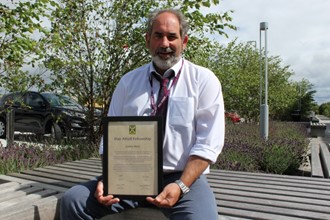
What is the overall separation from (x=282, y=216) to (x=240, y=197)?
538 mm

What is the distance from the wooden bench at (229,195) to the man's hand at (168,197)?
23 centimetres

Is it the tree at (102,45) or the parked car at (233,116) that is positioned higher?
the tree at (102,45)

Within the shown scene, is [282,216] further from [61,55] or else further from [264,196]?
[61,55]

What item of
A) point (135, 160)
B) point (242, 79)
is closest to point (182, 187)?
point (135, 160)

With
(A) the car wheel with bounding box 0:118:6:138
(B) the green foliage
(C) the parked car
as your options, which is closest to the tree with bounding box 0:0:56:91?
(A) the car wheel with bounding box 0:118:6:138

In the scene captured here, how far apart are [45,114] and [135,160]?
9742mm

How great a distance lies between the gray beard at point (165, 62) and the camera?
8.05 feet

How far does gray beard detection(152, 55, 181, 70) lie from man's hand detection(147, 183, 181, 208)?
80 cm

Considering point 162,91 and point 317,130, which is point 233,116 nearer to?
point 317,130

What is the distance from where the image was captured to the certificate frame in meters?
2.11

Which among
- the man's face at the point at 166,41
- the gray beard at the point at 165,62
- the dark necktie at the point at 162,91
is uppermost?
the man's face at the point at 166,41

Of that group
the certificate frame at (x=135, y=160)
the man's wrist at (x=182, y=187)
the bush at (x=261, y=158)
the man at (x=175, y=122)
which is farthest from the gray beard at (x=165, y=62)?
the bush at (x=261, y=158)

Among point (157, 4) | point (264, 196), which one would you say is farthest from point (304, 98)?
point (264, 196)

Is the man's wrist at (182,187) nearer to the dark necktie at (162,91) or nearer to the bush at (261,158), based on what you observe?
the dark necktie at (162,91)
